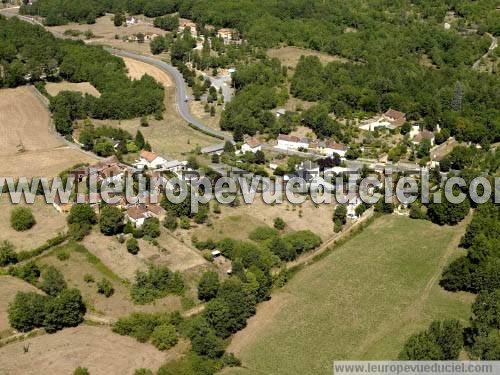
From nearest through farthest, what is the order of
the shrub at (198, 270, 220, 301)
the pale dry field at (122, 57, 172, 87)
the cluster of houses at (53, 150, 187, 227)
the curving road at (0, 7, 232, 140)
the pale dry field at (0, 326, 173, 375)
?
the pale dry field at (0, 326, 173, 375) < the shrub at (198, 270, 220, 301) < the cluster of houses at (53, 150, 187, 227) < the curving road at (0, 7, 232, 140) < the pale dry field at (122, 57, 172, 87)

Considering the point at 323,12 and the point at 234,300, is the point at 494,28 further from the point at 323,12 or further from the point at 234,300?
the point at 234,300

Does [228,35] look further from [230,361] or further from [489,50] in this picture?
[230,361]

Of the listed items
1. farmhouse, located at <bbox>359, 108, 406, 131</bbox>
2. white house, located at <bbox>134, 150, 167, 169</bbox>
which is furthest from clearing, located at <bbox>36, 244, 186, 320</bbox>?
farmhouse, located at <bbox>359, 108, 406, 131</bbox>

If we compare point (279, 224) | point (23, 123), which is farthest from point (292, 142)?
point (23, 123)

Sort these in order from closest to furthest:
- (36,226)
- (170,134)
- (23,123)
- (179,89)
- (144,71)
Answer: (36,226), (170,134), (23,123), (179,89), (144,71)

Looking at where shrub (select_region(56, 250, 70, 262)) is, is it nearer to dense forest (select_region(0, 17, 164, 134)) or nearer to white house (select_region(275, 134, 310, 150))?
dense forest (select_region(0, 17, 164, 134))

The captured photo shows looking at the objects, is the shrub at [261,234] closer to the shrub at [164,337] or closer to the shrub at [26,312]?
the shrub at [164,337]

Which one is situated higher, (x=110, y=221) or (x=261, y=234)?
(x=110, y=221)

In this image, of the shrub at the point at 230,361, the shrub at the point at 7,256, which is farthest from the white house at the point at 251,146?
the shrub at the point at 230,361
